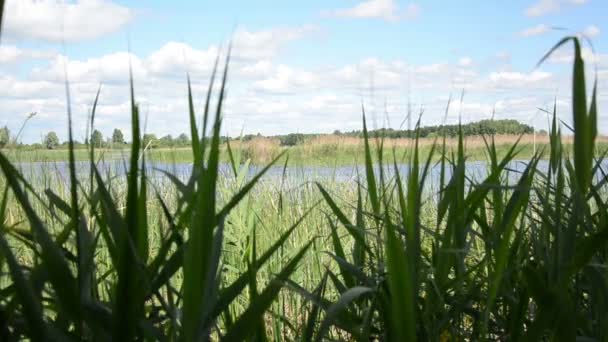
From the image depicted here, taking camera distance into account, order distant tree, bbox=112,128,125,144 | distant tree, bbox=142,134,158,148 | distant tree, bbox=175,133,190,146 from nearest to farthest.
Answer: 1. distant tree, bbox=142,134,158,148
2. distant tree, bbox=112,128,125,144
3. distant tree, bbox=175,133,190,146

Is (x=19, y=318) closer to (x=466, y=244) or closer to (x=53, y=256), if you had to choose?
(x=53, y=256)

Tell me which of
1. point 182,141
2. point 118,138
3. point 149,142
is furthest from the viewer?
point 182,141

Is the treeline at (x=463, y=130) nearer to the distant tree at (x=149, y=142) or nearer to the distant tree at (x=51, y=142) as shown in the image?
the distant tree at (x=149, y=142)

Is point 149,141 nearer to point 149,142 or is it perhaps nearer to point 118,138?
point 149,142

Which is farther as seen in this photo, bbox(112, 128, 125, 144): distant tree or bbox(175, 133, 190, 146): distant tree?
bbox(175, 133, 190, 146): distant tree

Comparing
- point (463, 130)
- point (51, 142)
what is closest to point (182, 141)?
point (51, 142)

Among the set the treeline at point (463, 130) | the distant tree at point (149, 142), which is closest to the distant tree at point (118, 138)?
the distant tree at point (149, 142)

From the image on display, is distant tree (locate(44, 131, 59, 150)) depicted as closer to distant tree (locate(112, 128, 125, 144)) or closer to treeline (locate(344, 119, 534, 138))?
distant tree (locate(112, 128, 125, 144))

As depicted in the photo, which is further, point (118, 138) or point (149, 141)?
point (118, 138)

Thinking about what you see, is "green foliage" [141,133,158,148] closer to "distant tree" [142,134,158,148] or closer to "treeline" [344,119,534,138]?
"distant tree" [142,134,158,148]

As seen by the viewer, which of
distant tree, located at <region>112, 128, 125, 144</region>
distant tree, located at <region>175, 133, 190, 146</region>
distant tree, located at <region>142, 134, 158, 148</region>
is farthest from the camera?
distant tree, located at <region>175, 133, 190, 146</region>

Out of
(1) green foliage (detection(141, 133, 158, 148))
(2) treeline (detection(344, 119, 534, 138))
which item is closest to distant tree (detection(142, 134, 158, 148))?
(1) green foliage (detection(141, 133, 158, 148))

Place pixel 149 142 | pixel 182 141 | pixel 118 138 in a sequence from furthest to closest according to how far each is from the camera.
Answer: pixel 182 141 < pixel 118 138 < pixel 149 142

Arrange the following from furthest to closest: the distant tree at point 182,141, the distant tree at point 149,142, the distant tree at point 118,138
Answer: the distant tree at point 182,141, the distant tree at point 118,138, the distant tree at point 149,142
